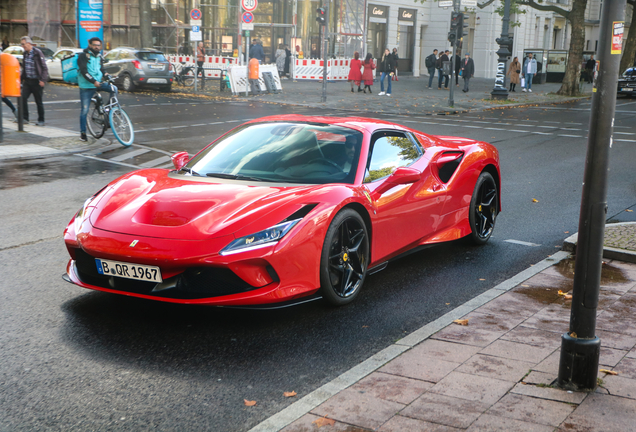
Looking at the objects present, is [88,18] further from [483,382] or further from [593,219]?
[593,219]

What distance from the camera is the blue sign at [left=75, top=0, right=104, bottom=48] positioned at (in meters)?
31.8

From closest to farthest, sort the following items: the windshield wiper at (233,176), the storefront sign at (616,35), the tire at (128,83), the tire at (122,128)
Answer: the storefront sign at (616,35) < the windshield wiper at (233,176) < the tire at (122,128) < the tire at (128,83)

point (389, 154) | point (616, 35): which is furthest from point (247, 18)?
point (616, 35)

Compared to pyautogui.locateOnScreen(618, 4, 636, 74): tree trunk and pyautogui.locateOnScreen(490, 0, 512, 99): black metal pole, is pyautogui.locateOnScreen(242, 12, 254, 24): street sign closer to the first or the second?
pyautogui.locateOnScreen(490, 0, 512, 99): black metal pole

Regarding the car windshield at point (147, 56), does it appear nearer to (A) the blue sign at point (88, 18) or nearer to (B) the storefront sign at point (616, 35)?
(A) the blue sign at point (88, 18)

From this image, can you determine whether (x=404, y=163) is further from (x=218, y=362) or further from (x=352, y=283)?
(x=218, y=362)

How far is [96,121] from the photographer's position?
1395 centimetres

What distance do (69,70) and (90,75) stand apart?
59.4 feet

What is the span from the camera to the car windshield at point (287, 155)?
5.23m

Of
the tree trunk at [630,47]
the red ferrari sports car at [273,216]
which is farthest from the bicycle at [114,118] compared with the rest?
the tree trunk at [630,47]

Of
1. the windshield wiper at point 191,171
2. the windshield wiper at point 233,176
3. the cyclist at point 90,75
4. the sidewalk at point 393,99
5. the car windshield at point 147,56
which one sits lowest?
the sidewalk at point 393,99

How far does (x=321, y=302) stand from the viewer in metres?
5.00

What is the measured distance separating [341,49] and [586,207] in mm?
39207

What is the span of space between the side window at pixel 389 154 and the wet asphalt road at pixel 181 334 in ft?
2.92
